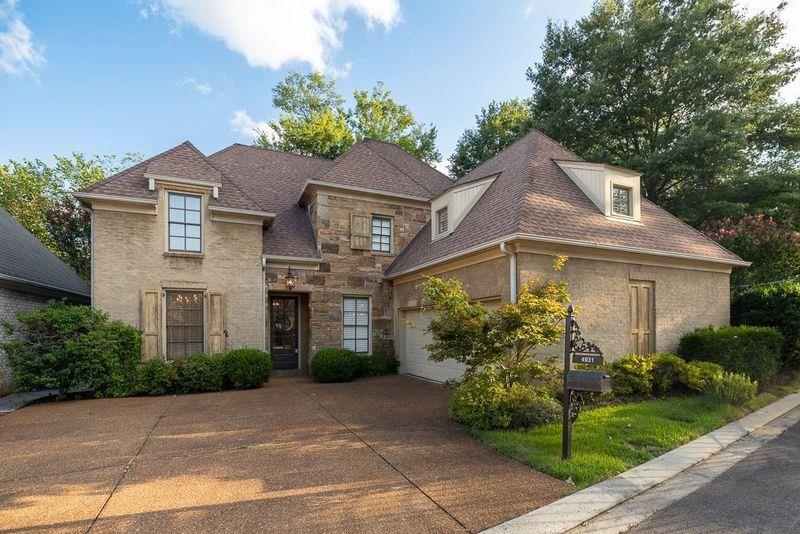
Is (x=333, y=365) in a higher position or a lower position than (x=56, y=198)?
lower

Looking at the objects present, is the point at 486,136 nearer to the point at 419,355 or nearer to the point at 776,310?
the point at 419,355

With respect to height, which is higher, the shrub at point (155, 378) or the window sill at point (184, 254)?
the window sill at point (184, 254)

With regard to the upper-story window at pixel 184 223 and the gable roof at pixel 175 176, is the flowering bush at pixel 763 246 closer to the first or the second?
the gable roof at pixel 175 176

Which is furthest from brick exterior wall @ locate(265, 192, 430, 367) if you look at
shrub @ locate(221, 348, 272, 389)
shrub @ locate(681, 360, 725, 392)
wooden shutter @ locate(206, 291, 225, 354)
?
shrub @ locate(681, 360, 725, 392)

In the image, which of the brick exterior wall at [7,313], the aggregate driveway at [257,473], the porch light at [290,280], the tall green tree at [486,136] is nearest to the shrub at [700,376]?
the aggregate driveway at [257,473]

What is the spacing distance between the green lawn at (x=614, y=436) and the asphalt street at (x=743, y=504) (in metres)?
0.76

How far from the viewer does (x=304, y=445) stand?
5777mm

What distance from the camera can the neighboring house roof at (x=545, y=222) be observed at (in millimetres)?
8852

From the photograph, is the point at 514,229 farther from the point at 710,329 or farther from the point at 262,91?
the point at 262,91

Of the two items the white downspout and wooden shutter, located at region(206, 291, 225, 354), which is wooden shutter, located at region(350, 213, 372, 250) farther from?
the white downspout

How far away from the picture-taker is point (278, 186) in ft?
49.2

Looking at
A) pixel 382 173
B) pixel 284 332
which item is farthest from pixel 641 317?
pixel 284 332

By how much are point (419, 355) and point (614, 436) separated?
6.69 metres

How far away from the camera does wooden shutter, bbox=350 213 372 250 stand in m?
13.1
